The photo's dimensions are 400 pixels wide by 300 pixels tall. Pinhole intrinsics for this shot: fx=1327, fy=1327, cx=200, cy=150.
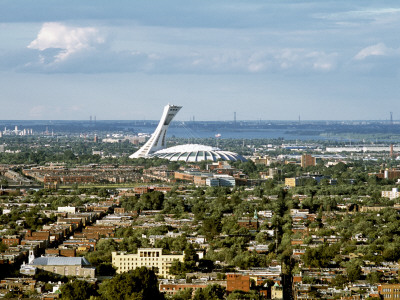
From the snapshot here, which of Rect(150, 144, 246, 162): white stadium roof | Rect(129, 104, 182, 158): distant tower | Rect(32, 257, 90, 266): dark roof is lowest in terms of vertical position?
Rect(32, 257, 90, 266): dark roof

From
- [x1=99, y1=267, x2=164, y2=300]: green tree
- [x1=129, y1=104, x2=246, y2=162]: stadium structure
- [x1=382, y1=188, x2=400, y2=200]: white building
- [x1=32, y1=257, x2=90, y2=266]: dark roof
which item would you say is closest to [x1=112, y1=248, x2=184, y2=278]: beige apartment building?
[x1=32, y1=257, x2=90, y2=266]: dark roof

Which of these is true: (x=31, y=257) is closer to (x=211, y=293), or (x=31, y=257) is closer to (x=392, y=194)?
(x=211, y=293)

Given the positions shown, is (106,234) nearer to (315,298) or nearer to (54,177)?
(315,298)

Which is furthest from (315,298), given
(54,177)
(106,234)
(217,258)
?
(54,177)

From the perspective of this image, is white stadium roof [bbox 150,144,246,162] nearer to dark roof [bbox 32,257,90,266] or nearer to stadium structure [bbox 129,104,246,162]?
stadium structure [bbox 129,104,246,162]

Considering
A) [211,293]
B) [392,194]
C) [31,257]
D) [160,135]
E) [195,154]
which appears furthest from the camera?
[160,135]

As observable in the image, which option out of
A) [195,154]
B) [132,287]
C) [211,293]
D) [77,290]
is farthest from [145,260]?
[195,154]
